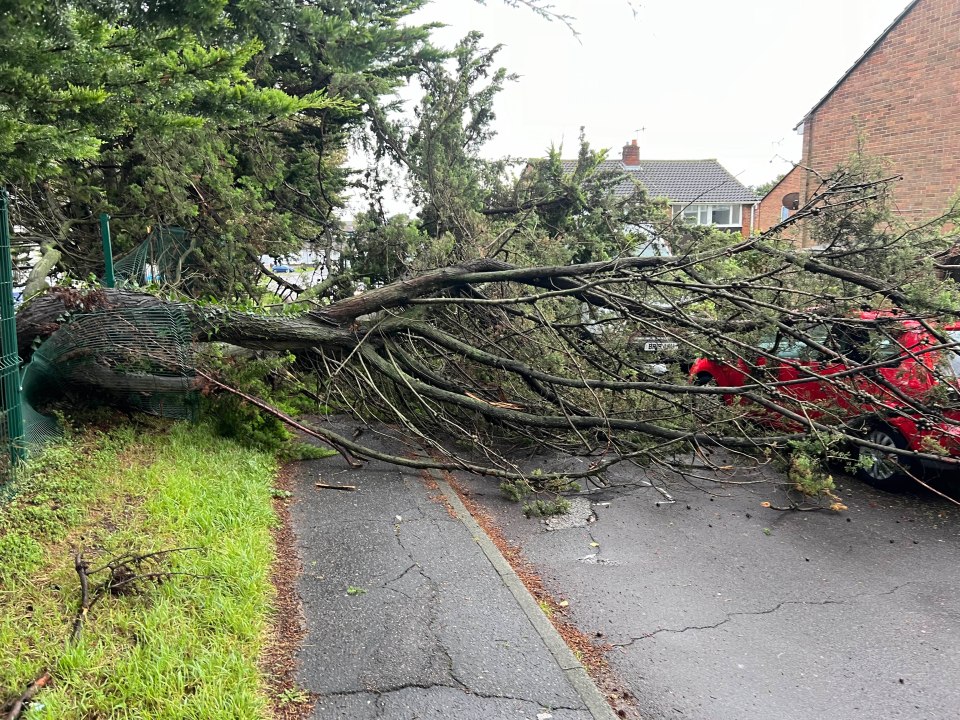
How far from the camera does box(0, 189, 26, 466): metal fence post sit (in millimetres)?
4457

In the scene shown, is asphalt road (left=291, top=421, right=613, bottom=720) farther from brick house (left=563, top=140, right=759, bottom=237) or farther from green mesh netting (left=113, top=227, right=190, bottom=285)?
brick house (left=563, top=140, right=759, bottom=237)

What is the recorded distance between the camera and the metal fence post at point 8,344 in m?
4.46

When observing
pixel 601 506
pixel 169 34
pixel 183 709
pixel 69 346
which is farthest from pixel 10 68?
pixel 601 506

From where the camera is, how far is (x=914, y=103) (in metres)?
15.7

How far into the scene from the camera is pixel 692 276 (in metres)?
6.38

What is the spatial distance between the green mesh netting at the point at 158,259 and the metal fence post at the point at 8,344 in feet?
10.3

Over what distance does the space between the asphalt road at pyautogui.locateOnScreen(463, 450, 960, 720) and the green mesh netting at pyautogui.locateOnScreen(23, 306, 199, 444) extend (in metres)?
3.19

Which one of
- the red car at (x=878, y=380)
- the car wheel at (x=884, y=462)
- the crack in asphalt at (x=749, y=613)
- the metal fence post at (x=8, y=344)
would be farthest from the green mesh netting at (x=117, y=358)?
the car wheel at (x=884, y=462)

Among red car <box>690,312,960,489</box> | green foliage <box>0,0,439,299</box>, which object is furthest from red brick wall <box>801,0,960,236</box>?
green foliage <box>0,0,439,299</box>

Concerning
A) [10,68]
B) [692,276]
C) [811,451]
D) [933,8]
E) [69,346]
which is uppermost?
[933,8]

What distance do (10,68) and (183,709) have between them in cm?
283

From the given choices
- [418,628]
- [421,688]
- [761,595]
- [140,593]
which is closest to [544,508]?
[761,595]

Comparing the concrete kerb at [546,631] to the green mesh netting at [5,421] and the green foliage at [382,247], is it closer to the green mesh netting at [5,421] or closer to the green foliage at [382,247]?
the green mesh netting at [5,421]

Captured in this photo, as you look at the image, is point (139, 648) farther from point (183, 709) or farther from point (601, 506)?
point (601, 506)
